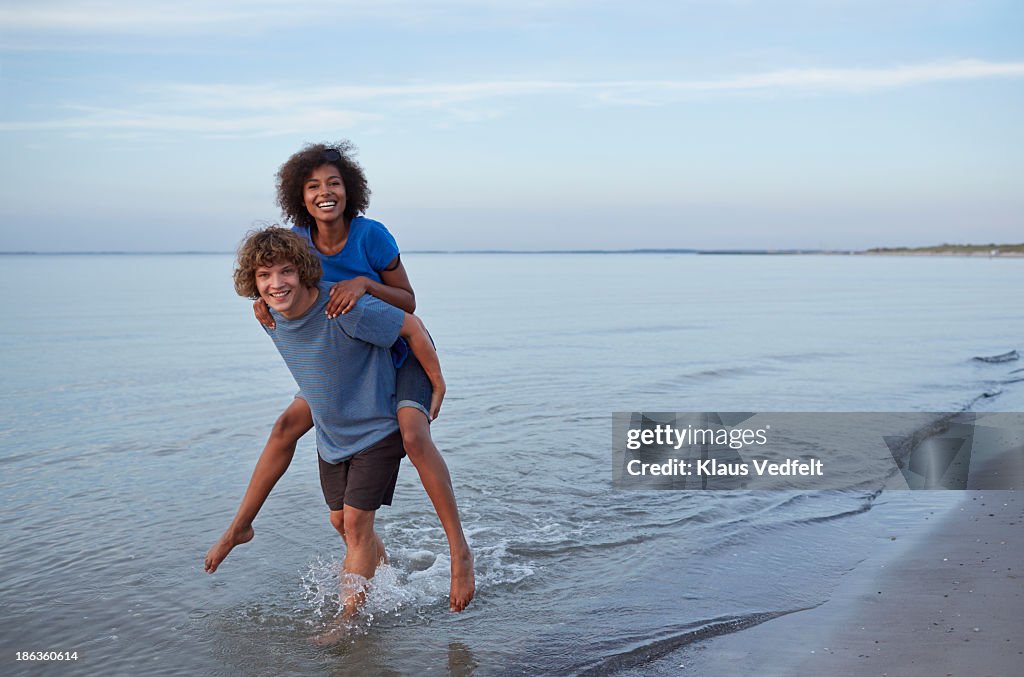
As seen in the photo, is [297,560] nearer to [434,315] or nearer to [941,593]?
[941,593]

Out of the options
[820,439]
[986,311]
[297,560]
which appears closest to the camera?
[297,560]

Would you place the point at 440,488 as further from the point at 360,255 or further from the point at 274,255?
the point at 274,255

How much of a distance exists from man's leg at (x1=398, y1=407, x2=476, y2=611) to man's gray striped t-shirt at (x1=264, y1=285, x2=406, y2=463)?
0.14m

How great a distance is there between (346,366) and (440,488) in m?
0.75

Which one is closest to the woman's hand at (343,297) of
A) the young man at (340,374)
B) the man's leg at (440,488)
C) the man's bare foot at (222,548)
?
the young man at (340,374)

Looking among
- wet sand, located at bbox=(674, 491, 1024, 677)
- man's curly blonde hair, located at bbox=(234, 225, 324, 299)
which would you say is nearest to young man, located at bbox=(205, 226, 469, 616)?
man's curly blonde hair, located at bbox=(234, 225, 324, 299)

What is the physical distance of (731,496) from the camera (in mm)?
7562

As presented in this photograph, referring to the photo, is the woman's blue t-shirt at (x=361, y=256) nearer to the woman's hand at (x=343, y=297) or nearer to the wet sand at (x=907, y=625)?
the woman's hand at (x=343, y=297)

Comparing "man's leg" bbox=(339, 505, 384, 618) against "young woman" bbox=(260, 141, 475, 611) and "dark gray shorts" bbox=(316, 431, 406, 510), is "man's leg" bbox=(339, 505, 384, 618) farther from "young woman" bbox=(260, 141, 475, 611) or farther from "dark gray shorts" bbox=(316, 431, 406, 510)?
"young woman" bbox=(260, 141, 475, 611)

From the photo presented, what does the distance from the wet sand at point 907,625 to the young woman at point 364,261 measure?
1.30 m

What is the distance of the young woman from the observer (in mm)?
4461

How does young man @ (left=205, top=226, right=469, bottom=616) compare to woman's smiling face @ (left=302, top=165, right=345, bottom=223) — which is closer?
young man @ (left=205, top=226, right=469, bottom=616)

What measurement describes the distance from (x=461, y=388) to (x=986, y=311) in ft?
62.2

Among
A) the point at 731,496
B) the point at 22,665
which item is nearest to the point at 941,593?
the point at 731,496
